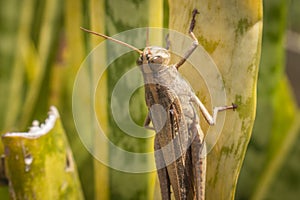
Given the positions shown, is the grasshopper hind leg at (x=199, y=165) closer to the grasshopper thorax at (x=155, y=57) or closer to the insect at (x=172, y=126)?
the insect at (x=172, y=126)

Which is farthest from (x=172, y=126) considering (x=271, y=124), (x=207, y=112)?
(x=271, y=124)

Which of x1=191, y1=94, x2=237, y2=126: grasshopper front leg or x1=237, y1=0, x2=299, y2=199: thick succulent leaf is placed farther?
x1=237, y1=0, x2=299, y2=199: thick succulent leaf

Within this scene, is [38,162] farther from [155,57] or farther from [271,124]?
[271,124]

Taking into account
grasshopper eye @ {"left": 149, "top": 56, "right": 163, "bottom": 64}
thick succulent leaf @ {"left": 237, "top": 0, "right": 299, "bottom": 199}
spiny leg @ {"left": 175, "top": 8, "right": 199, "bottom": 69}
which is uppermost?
spiny leg @ {"left": 175, "top": 8, "right": 199, "bottom": 69}

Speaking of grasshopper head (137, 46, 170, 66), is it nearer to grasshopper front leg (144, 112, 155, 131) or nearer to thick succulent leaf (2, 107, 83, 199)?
grasshopper front leg (144, 112, 155, 131)

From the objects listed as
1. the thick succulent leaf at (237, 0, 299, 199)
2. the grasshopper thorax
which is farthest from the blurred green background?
the grasshopper thorax

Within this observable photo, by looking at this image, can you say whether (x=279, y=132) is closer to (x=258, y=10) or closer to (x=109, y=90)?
(x=109, y=90)

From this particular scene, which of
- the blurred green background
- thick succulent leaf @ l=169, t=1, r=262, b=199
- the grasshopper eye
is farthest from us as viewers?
the blurred green background
